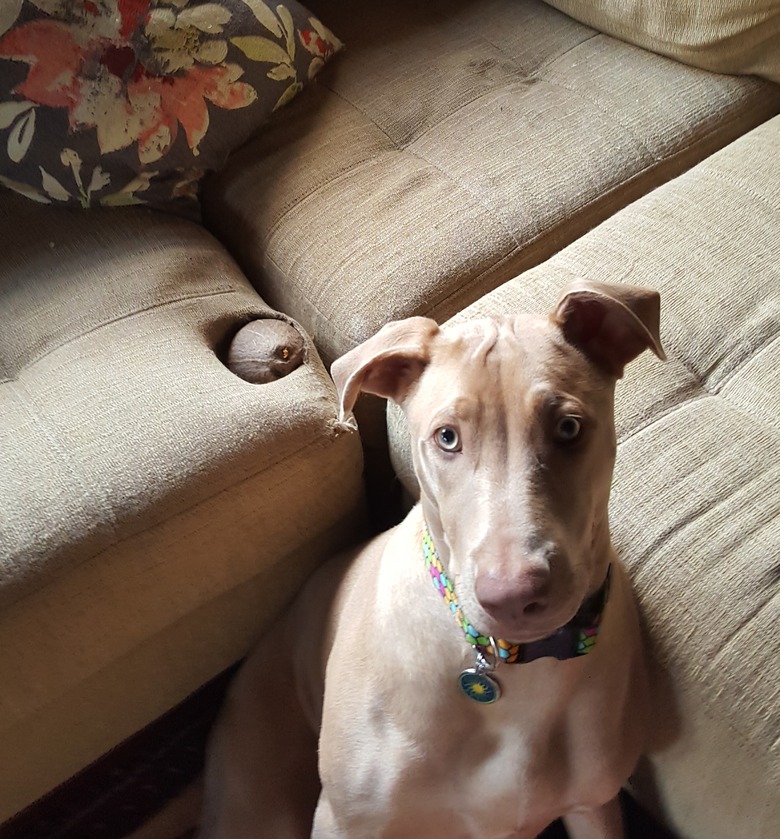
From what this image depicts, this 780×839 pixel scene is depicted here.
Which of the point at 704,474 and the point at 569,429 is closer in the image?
the point at 569,429

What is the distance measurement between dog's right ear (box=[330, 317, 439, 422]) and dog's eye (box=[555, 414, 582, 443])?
187 mm

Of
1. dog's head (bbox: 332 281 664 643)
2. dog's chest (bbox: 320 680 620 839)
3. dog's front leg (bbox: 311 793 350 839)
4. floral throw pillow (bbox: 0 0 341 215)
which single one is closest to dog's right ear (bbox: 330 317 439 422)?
dog's head (bbox: 332 281 664 643)

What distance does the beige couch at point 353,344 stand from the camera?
1089mm

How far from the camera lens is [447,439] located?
91 cm

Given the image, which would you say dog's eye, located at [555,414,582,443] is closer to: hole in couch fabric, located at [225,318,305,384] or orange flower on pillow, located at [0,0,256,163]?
hole in couch fabric, located at [225,318,305,384]

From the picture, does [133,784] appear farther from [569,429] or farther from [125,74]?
[125,74]

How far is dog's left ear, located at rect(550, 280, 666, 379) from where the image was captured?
935 mm

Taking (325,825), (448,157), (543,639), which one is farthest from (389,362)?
(448,157)

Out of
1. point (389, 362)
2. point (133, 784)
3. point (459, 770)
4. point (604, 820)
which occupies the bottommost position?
point (133, 784)

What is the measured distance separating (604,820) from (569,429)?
1.99 ft

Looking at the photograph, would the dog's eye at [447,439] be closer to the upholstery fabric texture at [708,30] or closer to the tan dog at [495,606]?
the tan dog at [495,606]

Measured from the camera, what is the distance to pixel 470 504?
87 centimetres

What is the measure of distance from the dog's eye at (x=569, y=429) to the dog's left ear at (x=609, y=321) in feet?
0.38

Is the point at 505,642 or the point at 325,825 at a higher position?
the point at 505,642
